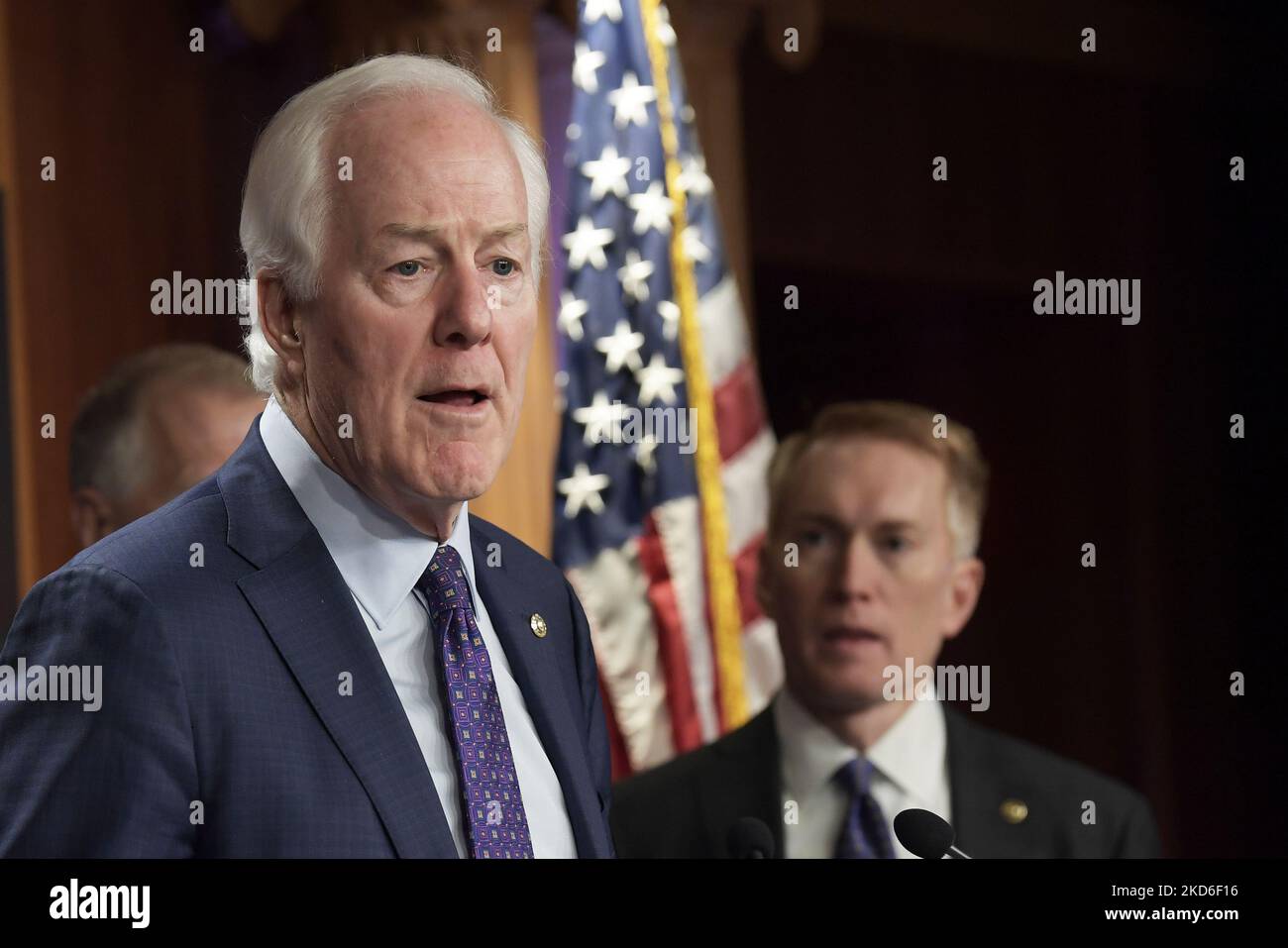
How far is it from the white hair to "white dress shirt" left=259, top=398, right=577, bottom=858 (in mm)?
180

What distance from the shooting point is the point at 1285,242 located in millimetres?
4328

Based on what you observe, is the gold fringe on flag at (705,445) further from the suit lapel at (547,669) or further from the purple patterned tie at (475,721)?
the purple patterned tie at (475,721)

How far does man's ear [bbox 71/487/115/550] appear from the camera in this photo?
2.85 meters

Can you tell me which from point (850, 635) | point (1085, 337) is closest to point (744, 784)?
point (850, 635)

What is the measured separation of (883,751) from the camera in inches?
128

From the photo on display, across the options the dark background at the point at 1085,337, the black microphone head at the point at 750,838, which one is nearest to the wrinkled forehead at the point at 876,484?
the dark background at the point at 1085,337

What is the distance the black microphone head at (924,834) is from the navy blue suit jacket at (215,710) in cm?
62

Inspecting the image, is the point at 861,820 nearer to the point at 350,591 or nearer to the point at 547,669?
the point at 547,669

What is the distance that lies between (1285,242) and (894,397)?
1.15m

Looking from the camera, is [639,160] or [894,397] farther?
[894,397]

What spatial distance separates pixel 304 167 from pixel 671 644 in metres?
1.94
